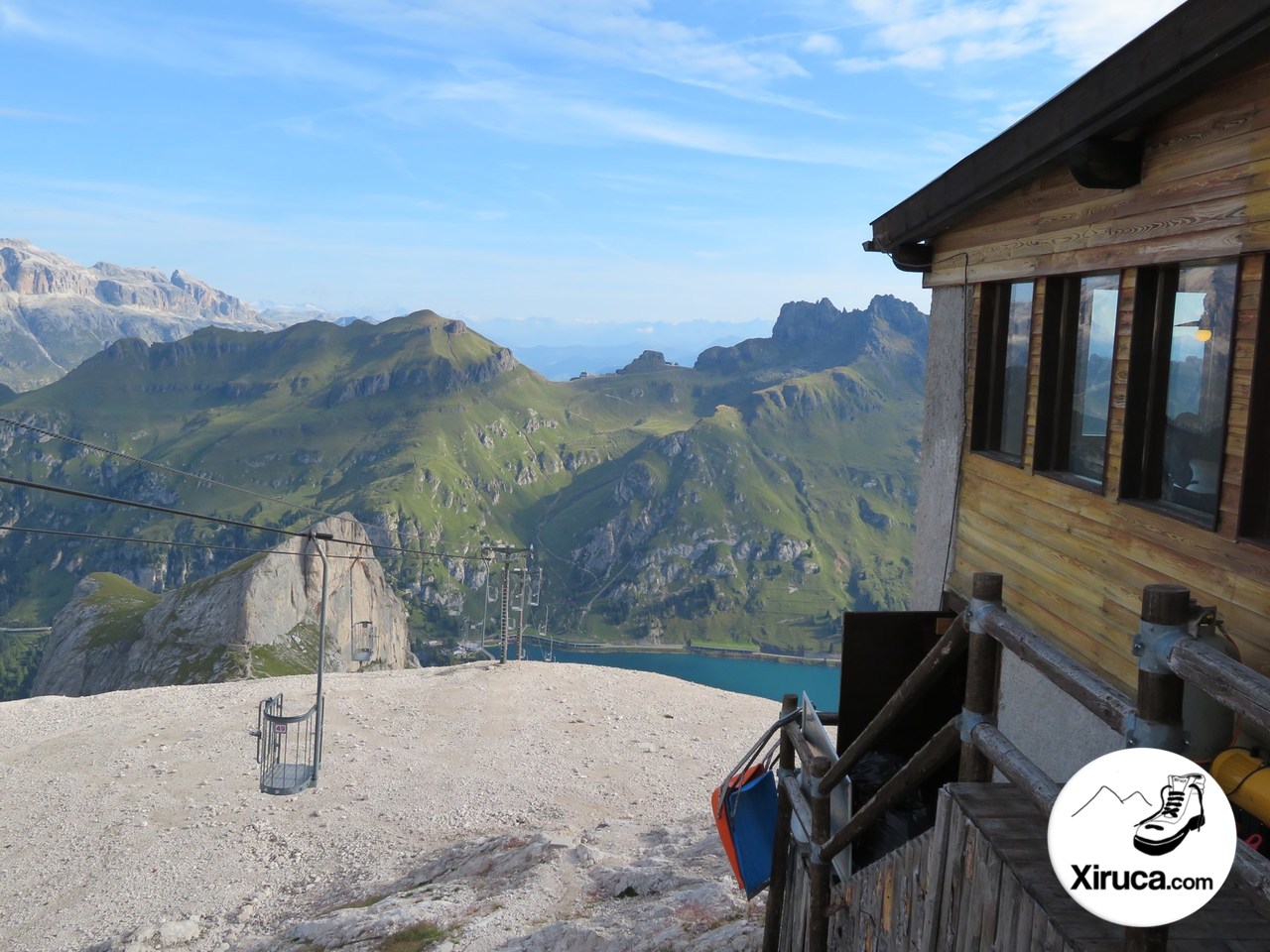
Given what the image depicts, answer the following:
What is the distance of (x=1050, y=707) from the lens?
308 inches

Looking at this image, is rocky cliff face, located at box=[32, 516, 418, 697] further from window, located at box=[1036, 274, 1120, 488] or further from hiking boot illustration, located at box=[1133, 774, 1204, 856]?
hiking boot illustration, located at box=[1133, 774, 1204, 856]

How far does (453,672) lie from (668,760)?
12974 mm

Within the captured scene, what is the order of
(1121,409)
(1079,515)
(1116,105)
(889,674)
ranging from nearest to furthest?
(1116,105)
(1121,409)
(1079,515)
(889,674)

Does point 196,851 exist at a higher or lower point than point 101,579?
higher

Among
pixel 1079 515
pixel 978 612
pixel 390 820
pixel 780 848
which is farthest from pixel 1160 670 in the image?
pixel 390 820

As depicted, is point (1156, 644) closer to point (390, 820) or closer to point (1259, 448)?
point (1259, 448)

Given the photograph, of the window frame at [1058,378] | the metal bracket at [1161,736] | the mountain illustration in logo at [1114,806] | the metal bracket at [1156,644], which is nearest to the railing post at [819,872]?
the window frame at [1058,378]

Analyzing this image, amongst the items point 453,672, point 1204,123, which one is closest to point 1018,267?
point 1204,123

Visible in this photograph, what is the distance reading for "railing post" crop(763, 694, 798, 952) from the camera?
9.19 m

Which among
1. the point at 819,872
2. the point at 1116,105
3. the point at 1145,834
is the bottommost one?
the point at 819,872

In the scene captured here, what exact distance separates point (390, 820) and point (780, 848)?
16546 mm

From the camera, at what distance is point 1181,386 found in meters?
6.52

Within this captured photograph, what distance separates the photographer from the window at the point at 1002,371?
894cm

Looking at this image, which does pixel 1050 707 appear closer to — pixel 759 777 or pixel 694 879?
pixel 759 777
